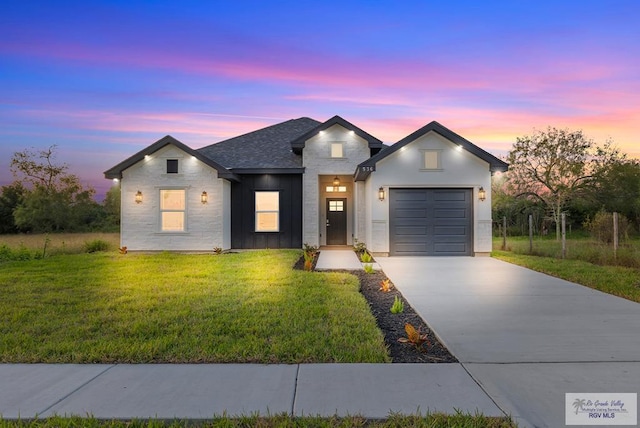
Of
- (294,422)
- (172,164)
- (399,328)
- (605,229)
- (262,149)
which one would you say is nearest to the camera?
(294,422)

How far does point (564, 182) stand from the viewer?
1086 inches

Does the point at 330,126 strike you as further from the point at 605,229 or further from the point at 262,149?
the point at 605,229

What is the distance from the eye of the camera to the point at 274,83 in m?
15.1

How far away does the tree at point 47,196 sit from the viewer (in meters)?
29.0

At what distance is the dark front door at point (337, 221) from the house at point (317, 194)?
0.05 metres

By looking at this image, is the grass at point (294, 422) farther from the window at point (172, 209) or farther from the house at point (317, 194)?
the window at point (172, 209)

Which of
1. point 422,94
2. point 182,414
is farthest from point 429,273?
point 422,94

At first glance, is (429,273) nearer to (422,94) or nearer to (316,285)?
(316,285)

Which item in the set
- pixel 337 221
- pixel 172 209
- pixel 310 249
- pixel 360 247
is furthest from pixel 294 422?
pixel 337 221

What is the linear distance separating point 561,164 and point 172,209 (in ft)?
88.0

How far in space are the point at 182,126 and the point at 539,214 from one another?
83.2ft

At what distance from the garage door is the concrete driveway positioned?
15.6 feet

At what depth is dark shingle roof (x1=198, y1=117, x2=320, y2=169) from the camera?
15883mm

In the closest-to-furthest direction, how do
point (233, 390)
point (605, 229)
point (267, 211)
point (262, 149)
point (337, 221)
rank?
point (233, 390) < point (605, 229) < point (267, 211) < point (262, 149) < point (337, 221)
